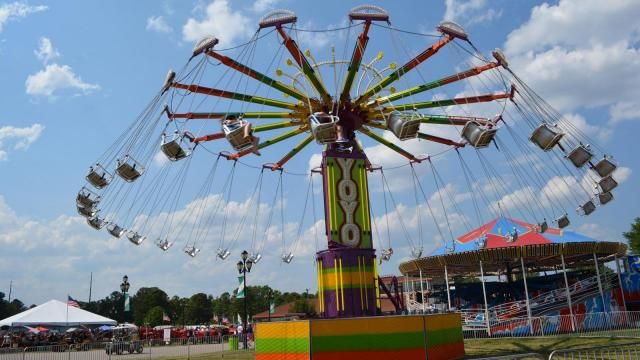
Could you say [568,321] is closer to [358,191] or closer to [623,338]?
[623,338]

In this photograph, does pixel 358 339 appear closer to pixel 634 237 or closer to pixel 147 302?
pixel 634 237

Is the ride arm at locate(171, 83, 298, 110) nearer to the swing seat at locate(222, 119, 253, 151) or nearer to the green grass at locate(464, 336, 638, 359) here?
the swing seat at locate(222, 119, 253, 151)

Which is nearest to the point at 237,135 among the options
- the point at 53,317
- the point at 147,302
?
the point at 53,317

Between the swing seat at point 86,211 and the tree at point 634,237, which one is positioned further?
the tree at point 634,237

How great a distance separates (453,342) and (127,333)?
27.2 metres

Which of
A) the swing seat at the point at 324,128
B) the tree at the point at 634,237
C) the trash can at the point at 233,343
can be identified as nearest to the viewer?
the swing seat at the point at 324,128

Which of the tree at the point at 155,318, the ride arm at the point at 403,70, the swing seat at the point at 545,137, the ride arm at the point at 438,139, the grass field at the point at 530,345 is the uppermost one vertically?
the ride arm at the point at 403,70

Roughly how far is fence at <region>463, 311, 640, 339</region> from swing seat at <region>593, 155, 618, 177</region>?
11198 mm

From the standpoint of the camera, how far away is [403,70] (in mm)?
17312

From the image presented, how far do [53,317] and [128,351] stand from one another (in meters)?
9.04

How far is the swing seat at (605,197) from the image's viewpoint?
54.0ft

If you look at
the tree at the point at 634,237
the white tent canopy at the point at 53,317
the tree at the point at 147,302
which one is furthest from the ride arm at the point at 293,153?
the tree at the point at 147,302

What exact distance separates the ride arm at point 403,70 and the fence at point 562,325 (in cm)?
1481

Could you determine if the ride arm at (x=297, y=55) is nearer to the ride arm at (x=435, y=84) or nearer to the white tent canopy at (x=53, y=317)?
the ride arm at (x=435, y=84)
